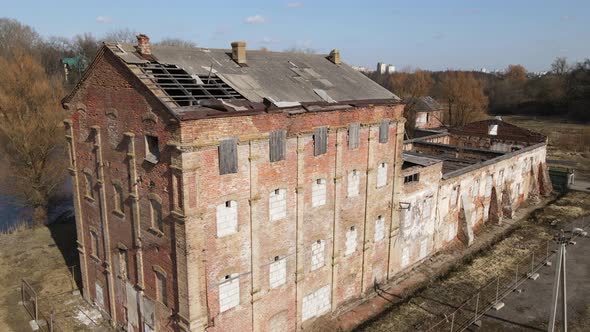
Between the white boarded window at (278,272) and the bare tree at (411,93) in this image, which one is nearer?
the white boarded window at (278,272)

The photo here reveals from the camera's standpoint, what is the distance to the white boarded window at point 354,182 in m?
18.9

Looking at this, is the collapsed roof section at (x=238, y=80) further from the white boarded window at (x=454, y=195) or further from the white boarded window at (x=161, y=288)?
the white boarded window at (x=454, y=195)

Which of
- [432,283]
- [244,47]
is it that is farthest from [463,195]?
[244,47]

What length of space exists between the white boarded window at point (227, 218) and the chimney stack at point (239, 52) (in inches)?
284

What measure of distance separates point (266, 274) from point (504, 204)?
24593mm

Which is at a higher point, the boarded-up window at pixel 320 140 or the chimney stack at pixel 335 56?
the chimney stack at pixel 335 56

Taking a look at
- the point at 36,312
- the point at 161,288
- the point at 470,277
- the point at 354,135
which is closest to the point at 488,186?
the point at 470,277

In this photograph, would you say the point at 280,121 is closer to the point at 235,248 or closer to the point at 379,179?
the point at 235,248

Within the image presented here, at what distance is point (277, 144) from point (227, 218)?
3.36 m

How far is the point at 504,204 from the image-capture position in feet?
107

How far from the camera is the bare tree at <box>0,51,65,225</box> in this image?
30.7m

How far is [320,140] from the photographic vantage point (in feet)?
55.9

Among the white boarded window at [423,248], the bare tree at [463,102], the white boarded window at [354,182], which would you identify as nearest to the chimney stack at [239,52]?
the white boarded window at [354,182]

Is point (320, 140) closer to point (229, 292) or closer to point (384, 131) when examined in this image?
point (384, 131)
